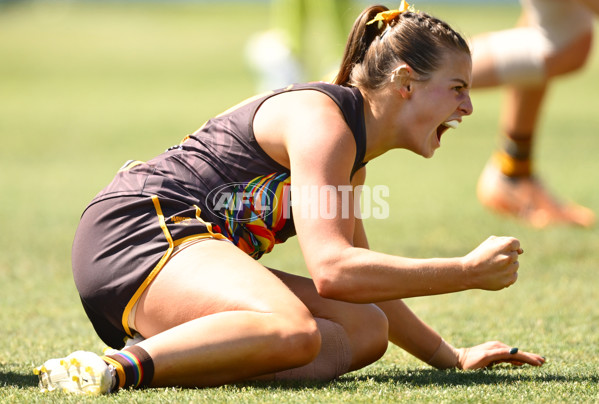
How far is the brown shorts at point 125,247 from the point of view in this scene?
225cm

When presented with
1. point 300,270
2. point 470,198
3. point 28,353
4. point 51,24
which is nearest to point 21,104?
point 470,198

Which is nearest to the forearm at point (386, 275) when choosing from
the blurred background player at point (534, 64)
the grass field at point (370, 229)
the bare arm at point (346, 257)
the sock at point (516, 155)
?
the bare arm at point (346, 257)

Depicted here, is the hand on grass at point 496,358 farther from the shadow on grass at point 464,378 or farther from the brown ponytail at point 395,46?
the brown ponytail at point 395,46

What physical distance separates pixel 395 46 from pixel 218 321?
78 cm

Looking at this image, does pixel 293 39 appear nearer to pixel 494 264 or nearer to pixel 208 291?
pixel 208 291

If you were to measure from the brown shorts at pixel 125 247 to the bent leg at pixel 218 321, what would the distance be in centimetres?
4

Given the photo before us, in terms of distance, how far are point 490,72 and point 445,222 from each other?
876 millimetres

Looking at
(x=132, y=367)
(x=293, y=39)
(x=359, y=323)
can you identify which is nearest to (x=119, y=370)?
(x=132, y=367)

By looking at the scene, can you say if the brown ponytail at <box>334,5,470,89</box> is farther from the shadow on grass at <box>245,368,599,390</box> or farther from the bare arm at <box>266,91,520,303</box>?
the shadow on grass at <box>245,368,599,390</box>

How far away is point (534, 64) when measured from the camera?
427 centimetres

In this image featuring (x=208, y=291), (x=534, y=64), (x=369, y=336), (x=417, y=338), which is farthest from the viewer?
(x=534, y=64)

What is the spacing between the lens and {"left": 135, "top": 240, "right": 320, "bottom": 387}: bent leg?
6.81ft

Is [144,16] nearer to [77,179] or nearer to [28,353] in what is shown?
[77,179]

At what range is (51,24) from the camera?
80.9 feet
